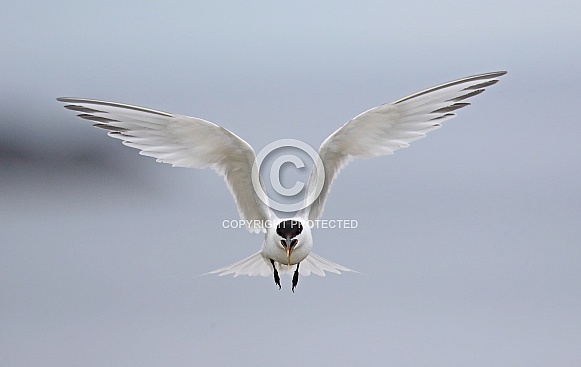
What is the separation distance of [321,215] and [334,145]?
357 mm

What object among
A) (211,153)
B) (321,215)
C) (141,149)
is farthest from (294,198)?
(141,149)

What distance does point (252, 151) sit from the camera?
4.02m

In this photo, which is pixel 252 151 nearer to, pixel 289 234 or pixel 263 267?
pixel 289 234

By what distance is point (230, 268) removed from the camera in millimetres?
4445

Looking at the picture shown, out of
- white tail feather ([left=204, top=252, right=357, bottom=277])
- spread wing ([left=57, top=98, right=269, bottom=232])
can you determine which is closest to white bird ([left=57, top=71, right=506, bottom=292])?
spread wing ([left=57, top=98, right=269, bottom=232])

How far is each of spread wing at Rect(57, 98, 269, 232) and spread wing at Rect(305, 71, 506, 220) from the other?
0.34 metres

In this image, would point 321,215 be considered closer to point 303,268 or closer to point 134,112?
point 303,268

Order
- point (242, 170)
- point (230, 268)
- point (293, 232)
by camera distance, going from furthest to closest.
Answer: point (230, 268) → point (242, 170) → point (293, 232)

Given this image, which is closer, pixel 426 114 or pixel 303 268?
pixel 426 114

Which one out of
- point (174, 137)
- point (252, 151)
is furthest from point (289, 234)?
point (174, 137)

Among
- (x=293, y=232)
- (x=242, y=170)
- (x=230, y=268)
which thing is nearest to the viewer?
(x=293, y=232)

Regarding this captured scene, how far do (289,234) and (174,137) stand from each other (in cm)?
61

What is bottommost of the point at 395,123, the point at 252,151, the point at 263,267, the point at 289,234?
the point at 263,267

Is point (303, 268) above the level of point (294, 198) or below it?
below
